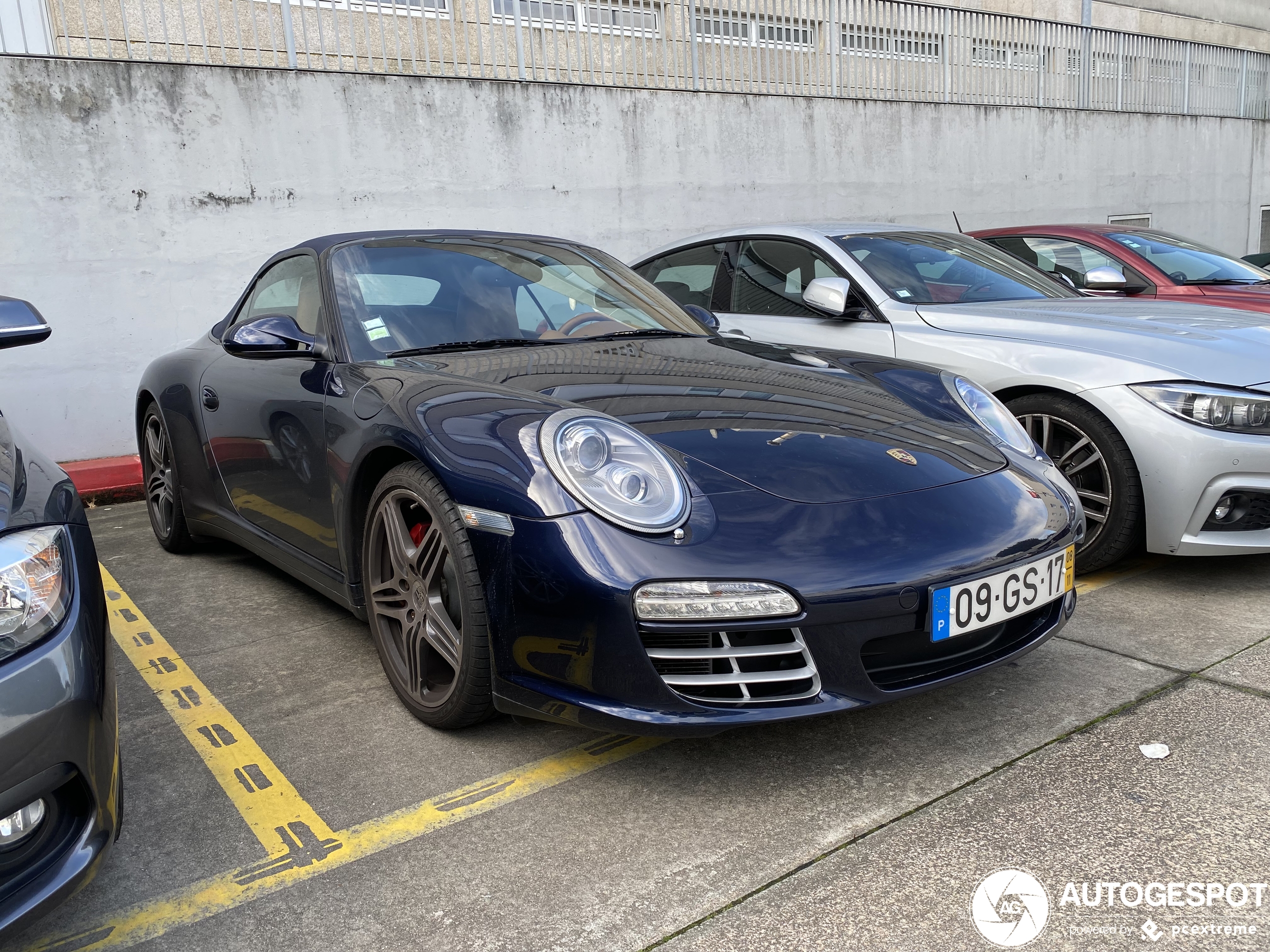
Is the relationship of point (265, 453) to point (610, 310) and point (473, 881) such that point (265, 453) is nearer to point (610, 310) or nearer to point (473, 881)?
point (610, 310)

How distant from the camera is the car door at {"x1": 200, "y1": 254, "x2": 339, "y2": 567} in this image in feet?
10.0

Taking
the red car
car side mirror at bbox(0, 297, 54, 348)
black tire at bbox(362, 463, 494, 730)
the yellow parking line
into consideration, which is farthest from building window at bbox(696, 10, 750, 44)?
car side mirror at bbox(0, 297, 54, 348)

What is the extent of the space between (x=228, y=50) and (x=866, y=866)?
6.39 metres

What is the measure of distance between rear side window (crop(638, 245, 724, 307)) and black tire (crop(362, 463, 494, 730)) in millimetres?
2687

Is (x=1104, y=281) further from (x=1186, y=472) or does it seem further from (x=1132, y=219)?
(x=1132, y=219)

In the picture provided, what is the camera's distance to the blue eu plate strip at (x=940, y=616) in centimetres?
220

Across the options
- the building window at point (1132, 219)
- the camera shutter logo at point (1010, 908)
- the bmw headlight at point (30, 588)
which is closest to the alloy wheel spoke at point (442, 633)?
the bmw headlight at point (30, 588)

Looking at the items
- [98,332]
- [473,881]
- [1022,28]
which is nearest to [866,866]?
[473,881]

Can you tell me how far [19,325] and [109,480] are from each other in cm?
393

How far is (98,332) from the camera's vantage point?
6215 mm

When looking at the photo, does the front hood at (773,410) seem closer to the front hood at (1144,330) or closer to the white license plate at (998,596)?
the white license plate at (998,596)

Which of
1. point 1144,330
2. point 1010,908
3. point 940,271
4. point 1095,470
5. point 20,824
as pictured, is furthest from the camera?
point 940,271

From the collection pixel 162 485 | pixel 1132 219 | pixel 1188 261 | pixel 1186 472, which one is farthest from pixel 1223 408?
pixel 1132 219

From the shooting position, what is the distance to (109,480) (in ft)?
19.1
